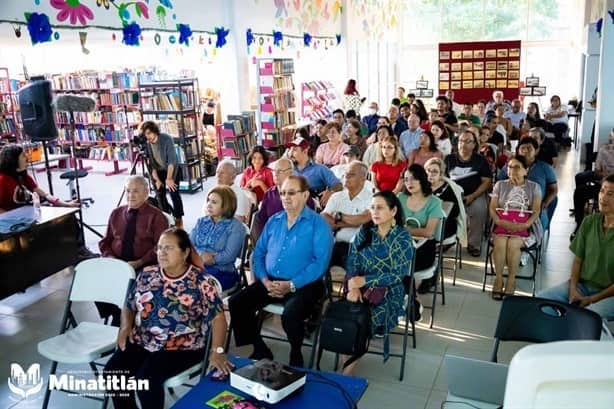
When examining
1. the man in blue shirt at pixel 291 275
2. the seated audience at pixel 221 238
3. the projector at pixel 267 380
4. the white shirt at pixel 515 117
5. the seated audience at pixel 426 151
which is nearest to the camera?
the projector at pixel 267 380

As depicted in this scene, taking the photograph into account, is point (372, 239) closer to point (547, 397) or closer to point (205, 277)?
point (205, 277)

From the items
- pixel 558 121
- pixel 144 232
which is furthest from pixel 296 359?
pixel 558 121

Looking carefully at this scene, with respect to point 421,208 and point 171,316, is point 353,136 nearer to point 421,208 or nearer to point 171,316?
point 421,208

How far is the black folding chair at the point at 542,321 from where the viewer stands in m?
2.67

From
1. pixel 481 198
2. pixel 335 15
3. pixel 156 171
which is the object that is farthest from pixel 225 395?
pixel 335 15

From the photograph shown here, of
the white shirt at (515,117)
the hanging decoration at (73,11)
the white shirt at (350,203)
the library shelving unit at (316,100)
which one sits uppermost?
the hanging decoration at (73,11)

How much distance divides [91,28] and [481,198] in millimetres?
4967

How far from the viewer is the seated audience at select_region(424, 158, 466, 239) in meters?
5.05

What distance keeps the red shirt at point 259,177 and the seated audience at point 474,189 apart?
6.39 ft

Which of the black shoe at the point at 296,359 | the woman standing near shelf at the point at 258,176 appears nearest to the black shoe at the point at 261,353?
the black shoe at the point at 296,359

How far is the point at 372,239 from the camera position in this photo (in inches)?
150

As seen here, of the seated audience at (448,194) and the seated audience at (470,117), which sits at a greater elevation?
the seated audience at (470,117)

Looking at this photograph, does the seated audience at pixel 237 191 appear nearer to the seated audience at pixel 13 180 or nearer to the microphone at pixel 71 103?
the seated audience at pixel 13 180

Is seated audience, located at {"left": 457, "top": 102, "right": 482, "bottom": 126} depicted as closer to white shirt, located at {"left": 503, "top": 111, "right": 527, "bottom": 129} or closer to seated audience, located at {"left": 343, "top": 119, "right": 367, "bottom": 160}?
white shirt, located at {"left": 503, "top": 111, "right": 527, "bottom": 129}
